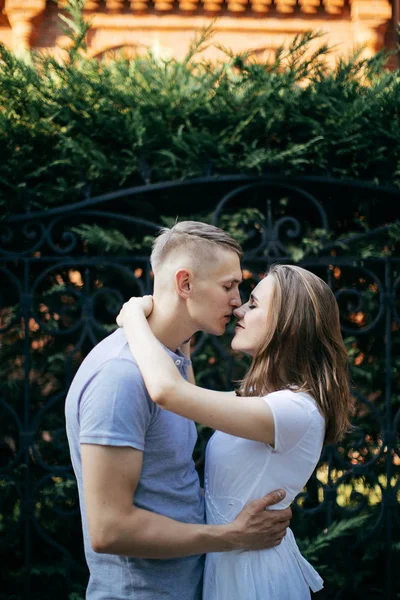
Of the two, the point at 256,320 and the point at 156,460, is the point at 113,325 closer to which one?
the point at 256,320

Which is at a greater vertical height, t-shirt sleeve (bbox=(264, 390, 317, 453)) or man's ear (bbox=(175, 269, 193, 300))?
man's ear (bbox=(175, 269, 193, 300))

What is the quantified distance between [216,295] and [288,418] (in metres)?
0.47

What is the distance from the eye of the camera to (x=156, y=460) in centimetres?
178

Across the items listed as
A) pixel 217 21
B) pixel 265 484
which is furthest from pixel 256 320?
pixel 217 21

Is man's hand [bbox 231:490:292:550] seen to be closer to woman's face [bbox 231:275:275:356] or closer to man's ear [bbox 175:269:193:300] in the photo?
woman's face [bbox 231:275:275:356]

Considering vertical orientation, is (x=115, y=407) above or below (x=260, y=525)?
above

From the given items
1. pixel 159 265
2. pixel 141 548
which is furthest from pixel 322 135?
pixel 141 548

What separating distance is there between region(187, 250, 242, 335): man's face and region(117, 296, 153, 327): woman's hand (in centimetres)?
15

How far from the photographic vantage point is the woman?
5.81 feet

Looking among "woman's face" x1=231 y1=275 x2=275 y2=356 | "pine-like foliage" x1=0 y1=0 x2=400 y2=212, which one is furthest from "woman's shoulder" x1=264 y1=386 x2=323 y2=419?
"pine-like foliage" x1=0 y1=0 x2=400 y2=212

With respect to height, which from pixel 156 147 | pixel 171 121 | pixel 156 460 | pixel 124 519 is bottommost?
pixel 124 519

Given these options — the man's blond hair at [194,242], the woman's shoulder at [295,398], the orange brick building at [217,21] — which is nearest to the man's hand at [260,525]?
the woman's shoulder at [295,398]

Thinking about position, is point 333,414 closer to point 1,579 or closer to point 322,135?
point 322,135

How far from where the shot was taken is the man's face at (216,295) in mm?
1998
